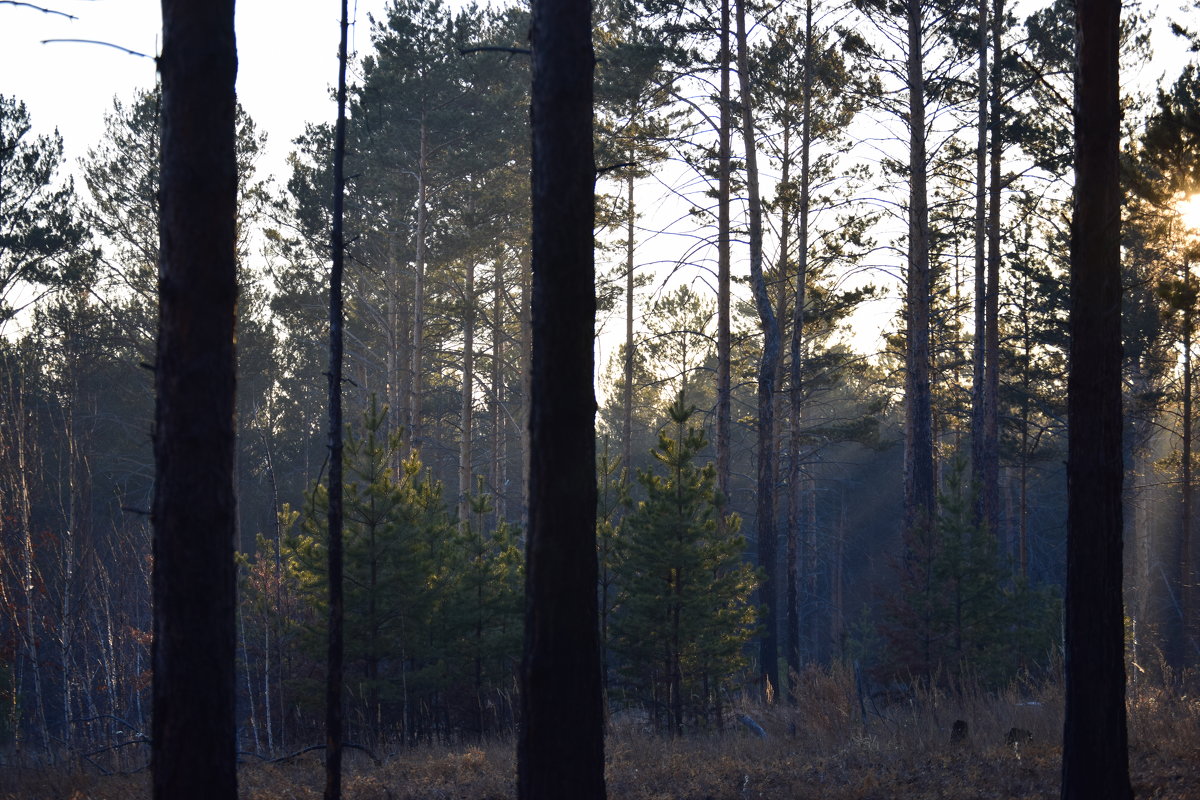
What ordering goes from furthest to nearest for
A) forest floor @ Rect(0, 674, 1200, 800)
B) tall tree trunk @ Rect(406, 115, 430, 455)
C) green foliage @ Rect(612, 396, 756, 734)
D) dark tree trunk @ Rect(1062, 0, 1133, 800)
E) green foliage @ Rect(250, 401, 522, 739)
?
tall tree trunk @ Rect(406, 115, 430, 455)
green foliage @ Rect(250, 401, 522, 739)
green foliage @ Rect(612, 396, 756, 734)
forest floor @ Rect(0, 674, 1200, 800)
dark tree trunk @ Rect(1062, 0, 1133, 800)

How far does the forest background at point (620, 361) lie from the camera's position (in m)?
15.0

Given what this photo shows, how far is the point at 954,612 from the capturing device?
1661 cm

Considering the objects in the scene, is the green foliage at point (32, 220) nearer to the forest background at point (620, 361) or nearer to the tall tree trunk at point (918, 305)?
the forest background at point (620, 361)

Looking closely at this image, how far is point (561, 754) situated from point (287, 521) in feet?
43.0

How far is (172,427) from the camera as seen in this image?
5105 millimetres

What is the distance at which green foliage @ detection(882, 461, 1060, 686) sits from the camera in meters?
16.5

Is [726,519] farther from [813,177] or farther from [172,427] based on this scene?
[172,427]

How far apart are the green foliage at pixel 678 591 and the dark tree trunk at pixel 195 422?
929 centimetres

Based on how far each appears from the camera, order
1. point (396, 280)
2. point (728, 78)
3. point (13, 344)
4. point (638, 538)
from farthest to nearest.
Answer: point (13, 344) → point (396, 280) → point (728, 78) → point (638, 538)

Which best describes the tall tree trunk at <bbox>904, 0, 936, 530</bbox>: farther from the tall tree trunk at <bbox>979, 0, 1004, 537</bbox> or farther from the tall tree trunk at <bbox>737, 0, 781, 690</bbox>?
the tall tree trunk at <bbox>737, 0, 781, 690</bbox>

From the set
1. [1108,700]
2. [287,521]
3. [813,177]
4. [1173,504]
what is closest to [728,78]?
[813,177]

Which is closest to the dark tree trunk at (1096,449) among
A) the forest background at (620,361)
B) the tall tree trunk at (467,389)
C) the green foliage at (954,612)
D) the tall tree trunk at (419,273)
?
the forest background at (620,361)

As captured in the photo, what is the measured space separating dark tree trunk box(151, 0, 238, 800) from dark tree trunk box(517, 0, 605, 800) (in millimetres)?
1631

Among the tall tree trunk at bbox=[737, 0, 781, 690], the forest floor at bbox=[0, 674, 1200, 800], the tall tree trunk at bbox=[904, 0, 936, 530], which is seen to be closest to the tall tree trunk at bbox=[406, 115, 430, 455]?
the tall tree trunk at bbox=[737, 0, 781, 690]
